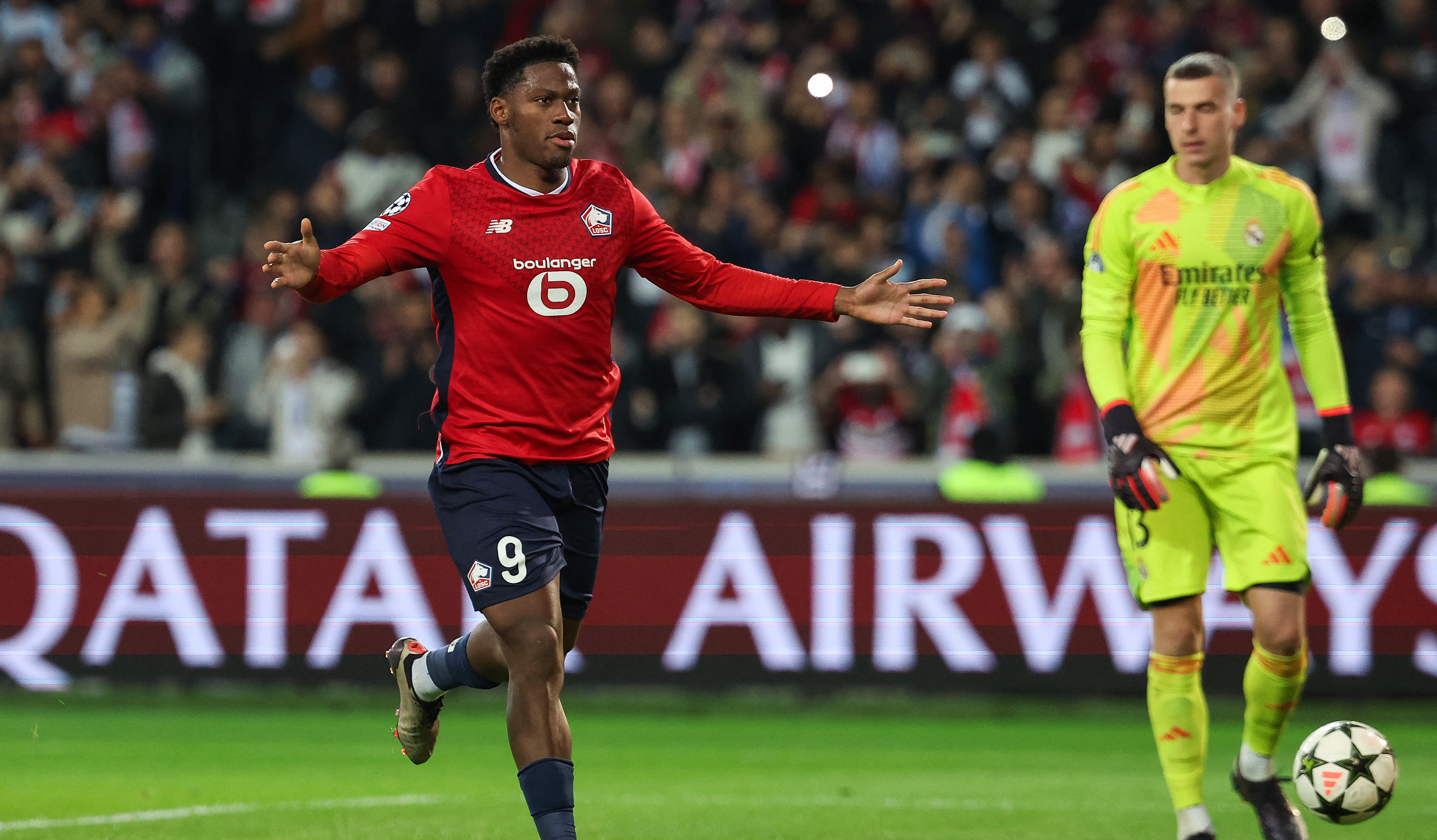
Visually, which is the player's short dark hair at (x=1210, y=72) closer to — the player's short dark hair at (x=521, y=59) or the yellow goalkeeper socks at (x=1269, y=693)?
the yellow goalkeeper socks at (x=1269, y=693)

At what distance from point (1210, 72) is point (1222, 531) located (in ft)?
4.98

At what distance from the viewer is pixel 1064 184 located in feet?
46.5

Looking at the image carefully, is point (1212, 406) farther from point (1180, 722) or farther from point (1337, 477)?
point (1180, 722)

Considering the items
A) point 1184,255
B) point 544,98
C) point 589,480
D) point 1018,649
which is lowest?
point 1018,649

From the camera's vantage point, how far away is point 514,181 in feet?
19.0

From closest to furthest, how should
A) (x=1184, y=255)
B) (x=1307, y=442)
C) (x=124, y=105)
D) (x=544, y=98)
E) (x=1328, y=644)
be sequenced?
1. (x=544, y=98)
2. (x=1184, y=255)
3. (x=1328, y=644)
4. (x=1307, y=442)
5. (x=124, y=105)

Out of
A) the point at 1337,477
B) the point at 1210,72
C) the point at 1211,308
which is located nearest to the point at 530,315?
the point at 1211,308

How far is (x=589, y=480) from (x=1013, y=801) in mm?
2750

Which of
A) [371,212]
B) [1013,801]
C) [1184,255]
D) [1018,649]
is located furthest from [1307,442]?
[371,212]

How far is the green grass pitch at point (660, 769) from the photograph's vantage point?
6.96 meters

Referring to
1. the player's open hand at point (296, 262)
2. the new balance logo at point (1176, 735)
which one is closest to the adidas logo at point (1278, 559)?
the new balance logo at point (1176, 735)

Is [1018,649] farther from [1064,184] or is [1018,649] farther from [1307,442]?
[1064,184]

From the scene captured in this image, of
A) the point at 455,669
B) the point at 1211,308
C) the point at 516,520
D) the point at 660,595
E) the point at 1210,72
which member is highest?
the point at 1210,72

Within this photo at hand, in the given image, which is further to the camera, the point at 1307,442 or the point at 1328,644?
the point at 1307,442
